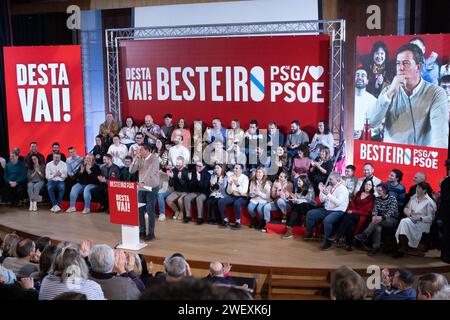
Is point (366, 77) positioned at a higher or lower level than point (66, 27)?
lower

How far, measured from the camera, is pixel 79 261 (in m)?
3.49

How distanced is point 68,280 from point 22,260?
1.29m

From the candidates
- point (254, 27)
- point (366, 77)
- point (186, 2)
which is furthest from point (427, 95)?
point (186, 2)

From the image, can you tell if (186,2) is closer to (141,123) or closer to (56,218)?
(141,123)

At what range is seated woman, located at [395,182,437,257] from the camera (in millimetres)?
6070

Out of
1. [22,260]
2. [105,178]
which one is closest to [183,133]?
[105,178]

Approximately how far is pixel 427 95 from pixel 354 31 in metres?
2.22

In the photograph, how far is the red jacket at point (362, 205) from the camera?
650 centimetres

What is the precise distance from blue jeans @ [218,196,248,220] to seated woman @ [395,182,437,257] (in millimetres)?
2123

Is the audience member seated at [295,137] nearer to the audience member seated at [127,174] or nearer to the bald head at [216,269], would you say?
the audience member seated at [127,174]

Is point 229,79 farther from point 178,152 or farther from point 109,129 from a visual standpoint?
point 109,129

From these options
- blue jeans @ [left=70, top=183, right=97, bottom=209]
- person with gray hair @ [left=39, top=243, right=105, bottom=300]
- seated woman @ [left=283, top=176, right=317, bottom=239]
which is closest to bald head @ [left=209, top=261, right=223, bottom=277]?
person with gray hair @ [left=39, top=243, right=105, bottom=300]

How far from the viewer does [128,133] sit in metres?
9.06
